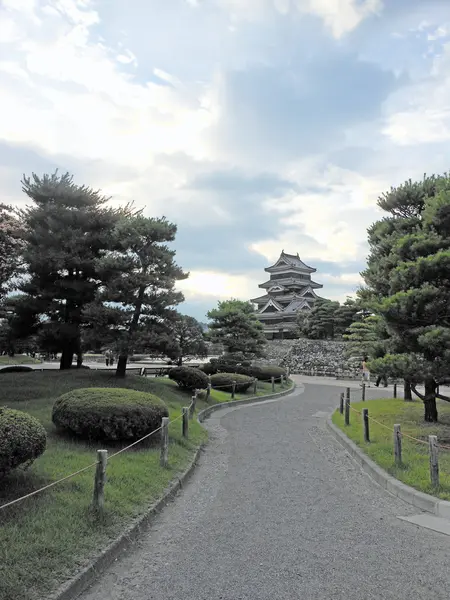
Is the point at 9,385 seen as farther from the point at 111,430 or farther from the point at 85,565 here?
the point at 85,565

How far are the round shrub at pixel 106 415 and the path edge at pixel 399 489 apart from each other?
4.14 metres

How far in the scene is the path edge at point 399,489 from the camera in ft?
20.3

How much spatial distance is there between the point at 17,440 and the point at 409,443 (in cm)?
794

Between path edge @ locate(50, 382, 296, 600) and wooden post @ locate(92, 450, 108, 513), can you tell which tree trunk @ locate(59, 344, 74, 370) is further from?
wooden post @ locate(92, 450, 108, 513)

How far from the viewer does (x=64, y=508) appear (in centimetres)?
516

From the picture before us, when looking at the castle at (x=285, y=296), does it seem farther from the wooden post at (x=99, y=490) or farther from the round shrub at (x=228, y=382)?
the wooden post at (x=99, y=490)

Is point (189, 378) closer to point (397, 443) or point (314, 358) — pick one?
point (397, 443)

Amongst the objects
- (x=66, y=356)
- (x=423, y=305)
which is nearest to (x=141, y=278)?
(x=66, y=356)

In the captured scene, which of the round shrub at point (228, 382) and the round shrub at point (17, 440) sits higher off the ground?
the round shrub at point (228, 382)

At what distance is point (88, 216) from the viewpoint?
1936 centimetres

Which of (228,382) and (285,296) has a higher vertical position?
(285,296)

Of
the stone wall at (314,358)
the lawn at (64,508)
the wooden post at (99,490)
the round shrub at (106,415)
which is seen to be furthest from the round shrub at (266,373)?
the wooden post at (99,490)

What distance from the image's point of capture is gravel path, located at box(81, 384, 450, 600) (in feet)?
13.2

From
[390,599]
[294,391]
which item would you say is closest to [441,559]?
[390,599]
